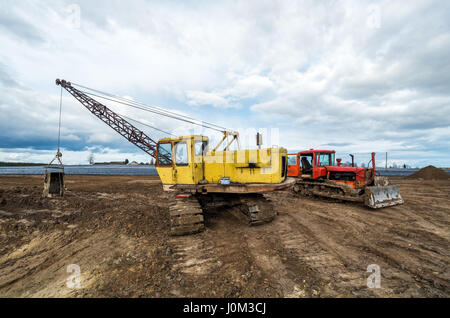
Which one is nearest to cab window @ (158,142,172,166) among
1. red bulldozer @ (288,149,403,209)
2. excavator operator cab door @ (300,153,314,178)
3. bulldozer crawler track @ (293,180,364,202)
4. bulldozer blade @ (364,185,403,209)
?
red bulldozer @ (288,149,403,209)

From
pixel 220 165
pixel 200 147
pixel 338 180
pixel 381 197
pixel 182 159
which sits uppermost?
pixel 200 147

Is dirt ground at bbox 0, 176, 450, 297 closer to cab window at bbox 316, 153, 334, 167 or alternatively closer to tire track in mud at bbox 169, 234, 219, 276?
tire track in mud at bbox 169, 234, 219, 276

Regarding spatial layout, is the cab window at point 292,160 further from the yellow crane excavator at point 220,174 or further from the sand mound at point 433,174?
the sand mound at point 433,174

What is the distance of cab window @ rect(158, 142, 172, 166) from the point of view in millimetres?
7207

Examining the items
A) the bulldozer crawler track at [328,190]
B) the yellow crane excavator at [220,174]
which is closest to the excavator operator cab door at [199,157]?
the yellow crane excavator at [220,174]

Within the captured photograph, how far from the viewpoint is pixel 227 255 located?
467 centimetres

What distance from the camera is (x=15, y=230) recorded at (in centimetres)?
654

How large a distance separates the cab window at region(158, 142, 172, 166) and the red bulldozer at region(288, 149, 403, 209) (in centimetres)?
869

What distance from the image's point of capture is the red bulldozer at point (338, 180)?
31.6ft

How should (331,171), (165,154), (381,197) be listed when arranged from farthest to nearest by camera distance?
(331,171), (381,197), (165,154)

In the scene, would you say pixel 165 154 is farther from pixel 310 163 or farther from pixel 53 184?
pixel 310 163

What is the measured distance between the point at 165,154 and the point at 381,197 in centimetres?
1068

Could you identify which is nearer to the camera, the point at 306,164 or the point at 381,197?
the point at 381,197

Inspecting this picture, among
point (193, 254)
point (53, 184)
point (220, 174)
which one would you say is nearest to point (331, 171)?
point (220, 174)
